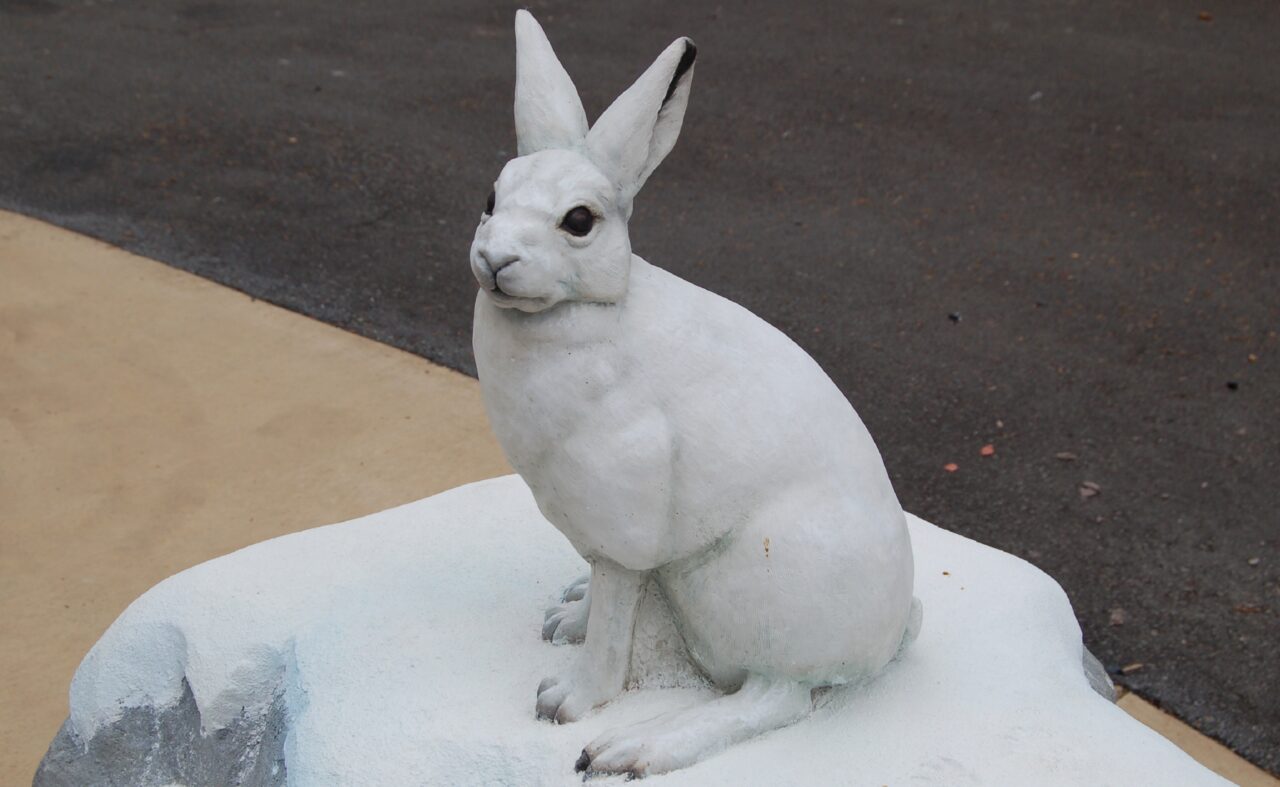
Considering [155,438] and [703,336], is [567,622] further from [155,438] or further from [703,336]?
[155,438]

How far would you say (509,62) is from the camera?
25.9ft

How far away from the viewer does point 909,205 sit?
635cm

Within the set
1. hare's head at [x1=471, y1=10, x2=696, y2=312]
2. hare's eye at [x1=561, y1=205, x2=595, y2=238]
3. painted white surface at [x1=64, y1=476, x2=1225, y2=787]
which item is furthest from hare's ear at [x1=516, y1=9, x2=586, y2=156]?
painted white surface at [x1=64, y1=476, x2=1225, y2=787]

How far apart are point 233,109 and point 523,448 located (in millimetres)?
5368

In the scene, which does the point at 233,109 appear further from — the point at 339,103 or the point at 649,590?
the point at 649,590

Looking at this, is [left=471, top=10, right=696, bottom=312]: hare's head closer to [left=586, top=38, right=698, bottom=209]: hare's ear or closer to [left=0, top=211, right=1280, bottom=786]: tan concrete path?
[left=586, top=38, right=698, bottom=209]: hare's ear

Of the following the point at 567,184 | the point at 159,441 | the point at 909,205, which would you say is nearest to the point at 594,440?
the point at 567,184

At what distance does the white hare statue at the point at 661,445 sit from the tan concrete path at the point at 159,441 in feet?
5.15

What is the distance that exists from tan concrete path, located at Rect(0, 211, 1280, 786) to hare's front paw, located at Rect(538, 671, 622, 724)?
1.56 meters

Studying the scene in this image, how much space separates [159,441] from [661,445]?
9.25 ft

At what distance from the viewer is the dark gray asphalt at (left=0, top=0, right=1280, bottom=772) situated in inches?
172

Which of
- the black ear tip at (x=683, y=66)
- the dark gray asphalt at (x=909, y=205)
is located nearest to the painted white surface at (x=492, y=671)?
the black ear tip at (x=683, y=66)

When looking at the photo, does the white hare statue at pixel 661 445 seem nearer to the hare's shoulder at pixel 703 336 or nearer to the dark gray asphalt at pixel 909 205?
the hare's shoulder at pixel 703 336

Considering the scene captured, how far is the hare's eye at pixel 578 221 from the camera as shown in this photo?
2.12 meters
